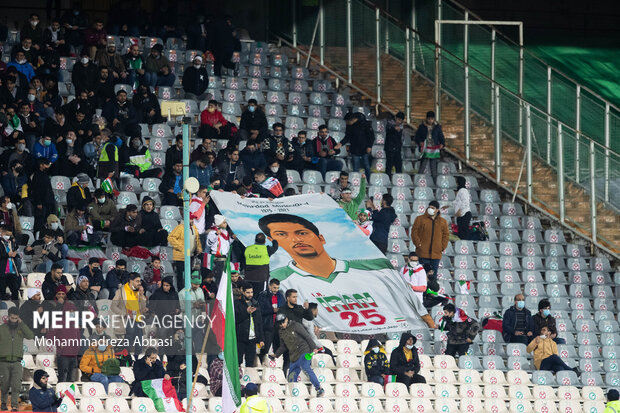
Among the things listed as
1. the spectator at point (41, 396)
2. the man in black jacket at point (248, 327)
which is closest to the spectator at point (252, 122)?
the man in black jacket at point (248, 327)

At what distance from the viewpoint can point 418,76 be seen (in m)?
28.9

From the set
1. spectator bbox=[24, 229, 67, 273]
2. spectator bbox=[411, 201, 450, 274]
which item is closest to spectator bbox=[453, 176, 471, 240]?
spectator bbox=[411, 201, 450, 274]

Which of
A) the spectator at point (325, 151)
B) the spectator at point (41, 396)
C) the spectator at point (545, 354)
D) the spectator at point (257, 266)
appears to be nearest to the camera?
the spectator at point (41, 396)

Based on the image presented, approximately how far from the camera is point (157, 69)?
27.1 m

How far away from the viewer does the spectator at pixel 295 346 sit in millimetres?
21359

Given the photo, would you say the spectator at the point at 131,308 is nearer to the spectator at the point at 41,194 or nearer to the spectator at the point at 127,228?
the spectator at the point at 127,228

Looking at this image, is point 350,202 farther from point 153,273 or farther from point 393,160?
point 153,273

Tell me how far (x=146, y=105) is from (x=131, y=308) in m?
5.68

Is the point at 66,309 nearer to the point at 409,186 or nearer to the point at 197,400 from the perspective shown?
the point at 197,400

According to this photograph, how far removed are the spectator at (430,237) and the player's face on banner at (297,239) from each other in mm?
1781

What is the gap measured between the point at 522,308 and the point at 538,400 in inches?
76.3

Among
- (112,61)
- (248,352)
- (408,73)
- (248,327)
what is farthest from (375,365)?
(408,73)

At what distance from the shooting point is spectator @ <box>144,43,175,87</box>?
88.5 feet

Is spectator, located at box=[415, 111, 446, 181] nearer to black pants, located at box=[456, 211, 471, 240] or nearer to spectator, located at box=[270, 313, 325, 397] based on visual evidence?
black pants, located at box=[456, 211, 471, 240]
